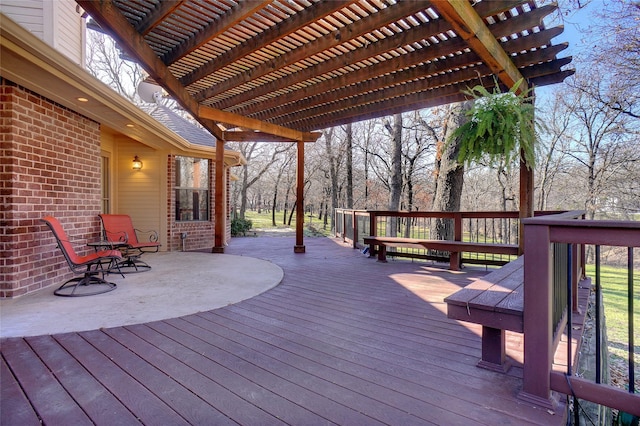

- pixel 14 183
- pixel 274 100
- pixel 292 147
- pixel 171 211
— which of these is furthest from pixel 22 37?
pixel 292 147

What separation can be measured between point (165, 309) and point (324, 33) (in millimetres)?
3414

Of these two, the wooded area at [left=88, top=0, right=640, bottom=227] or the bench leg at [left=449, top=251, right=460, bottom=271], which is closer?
the bench leg at [left=449, top=251, right=460, bottom=271]

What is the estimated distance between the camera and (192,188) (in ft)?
26.8

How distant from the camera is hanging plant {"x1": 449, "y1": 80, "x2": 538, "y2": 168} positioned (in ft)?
10.1

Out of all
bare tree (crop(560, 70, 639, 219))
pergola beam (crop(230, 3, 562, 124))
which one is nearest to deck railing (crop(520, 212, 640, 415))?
pergola beam (crop(230, 3, 562, 124))

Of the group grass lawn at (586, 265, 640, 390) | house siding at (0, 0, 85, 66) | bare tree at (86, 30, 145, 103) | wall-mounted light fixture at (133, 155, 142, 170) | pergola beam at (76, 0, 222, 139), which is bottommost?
grass lawn at (586, 265, 640, 390)

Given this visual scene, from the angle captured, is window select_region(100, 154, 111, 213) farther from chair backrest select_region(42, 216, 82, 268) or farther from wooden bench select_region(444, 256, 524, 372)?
wooden bench select_region(444, 256, 524, 372)

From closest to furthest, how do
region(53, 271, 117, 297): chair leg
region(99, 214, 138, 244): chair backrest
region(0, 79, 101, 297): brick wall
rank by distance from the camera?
region(0, 79, 101, 297): brick wall < region(53, 271, 117, 297): chair leg < region(99, 214, 138, 244): chair backrest

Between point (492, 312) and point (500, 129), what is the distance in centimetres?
187

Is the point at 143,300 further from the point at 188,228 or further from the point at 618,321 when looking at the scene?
the point at 618,321

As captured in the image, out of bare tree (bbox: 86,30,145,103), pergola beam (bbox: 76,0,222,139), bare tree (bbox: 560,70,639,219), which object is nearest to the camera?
pergola beam (bbox: 76,0,222,139)

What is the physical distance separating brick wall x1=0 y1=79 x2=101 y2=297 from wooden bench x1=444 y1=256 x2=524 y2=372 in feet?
14.9

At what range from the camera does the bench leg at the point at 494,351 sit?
219 centimetres

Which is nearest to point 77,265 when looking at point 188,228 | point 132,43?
point 132,43
